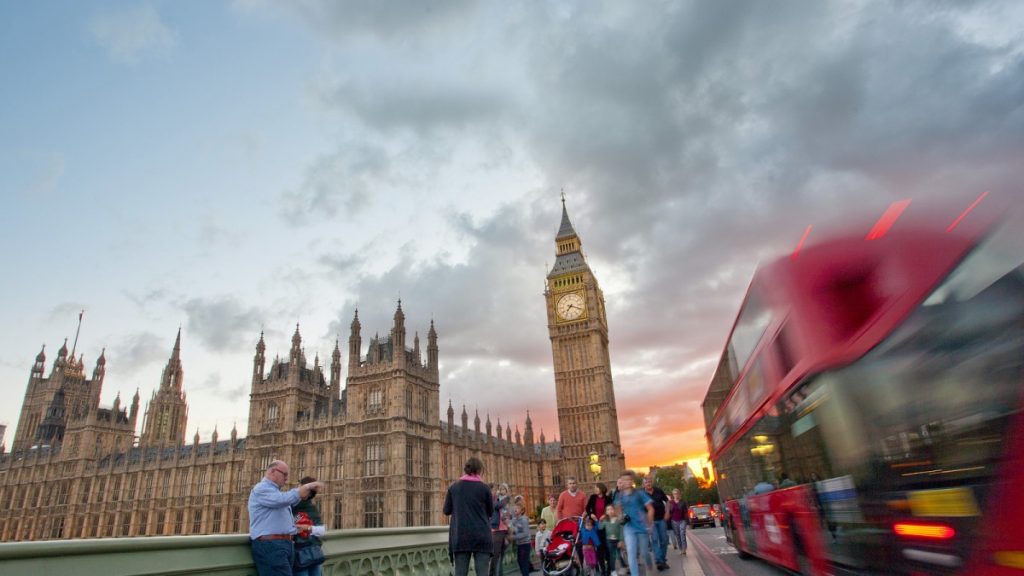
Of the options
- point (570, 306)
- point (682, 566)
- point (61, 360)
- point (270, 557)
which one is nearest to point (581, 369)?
point (570, 306)

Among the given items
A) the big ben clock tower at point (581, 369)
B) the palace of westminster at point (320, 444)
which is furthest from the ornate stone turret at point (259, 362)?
the big ben clock tower at point (581, 369)

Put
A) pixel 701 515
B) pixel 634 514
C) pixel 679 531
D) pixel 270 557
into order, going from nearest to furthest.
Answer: pixel 270 557, pixel 634 514, pixel 679 531, pixel 701 515

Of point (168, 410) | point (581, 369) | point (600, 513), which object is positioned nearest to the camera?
point (600, 513)

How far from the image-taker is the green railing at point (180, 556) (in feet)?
12.0

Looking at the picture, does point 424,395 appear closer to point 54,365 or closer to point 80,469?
point 80,469

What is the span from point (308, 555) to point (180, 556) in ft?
4.42

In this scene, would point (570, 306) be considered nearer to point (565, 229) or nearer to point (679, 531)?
point (565, 229)

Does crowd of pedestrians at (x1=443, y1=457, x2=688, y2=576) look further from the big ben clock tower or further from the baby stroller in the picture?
the big ben clock tower

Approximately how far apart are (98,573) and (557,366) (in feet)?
209

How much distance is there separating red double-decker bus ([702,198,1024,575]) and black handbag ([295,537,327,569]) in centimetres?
566

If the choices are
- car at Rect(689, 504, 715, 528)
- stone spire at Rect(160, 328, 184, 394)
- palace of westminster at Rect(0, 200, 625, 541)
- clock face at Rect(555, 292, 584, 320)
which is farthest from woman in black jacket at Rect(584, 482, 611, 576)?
stone spire at Rect(160, 328, 184, 394)

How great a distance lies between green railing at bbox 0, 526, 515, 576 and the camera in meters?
3.66

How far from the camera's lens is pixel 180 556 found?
15.9 feet

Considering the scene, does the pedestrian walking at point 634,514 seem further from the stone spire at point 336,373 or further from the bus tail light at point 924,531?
the stone spire at point 336,373
